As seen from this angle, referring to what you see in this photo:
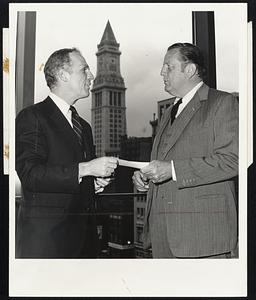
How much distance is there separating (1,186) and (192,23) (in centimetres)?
104

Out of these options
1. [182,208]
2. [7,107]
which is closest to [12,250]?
[7,107]

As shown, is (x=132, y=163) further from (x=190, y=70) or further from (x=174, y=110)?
(x=190, y=70)

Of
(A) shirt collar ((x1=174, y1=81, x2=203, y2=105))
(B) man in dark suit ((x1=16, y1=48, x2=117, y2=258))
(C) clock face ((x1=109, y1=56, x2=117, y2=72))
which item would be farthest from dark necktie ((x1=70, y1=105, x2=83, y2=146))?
(A) shirt collar ((x1=174, y1=81, x2=203, y2=105))

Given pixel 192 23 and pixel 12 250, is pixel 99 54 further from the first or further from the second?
pixel 12 250

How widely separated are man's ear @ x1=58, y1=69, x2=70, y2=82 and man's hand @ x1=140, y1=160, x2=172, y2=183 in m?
0.49

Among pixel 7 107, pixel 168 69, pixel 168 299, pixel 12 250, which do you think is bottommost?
pixel 168 299

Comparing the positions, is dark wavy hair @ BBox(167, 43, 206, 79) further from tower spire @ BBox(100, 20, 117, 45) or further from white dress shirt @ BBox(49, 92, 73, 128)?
white dress shirt @ BBox(49, 92, 73, 128)

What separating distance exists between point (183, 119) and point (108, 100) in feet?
1.04

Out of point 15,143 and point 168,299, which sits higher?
point 15,143

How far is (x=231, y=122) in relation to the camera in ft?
5.28

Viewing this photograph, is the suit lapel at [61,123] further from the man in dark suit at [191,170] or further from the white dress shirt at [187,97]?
the white dress shirt at [187,97]

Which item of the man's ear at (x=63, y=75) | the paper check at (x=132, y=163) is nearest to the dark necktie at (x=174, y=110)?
the paper check at (x=132, y=163)

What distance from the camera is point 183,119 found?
63.0 inches

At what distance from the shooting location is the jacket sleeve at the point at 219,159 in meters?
1.57
